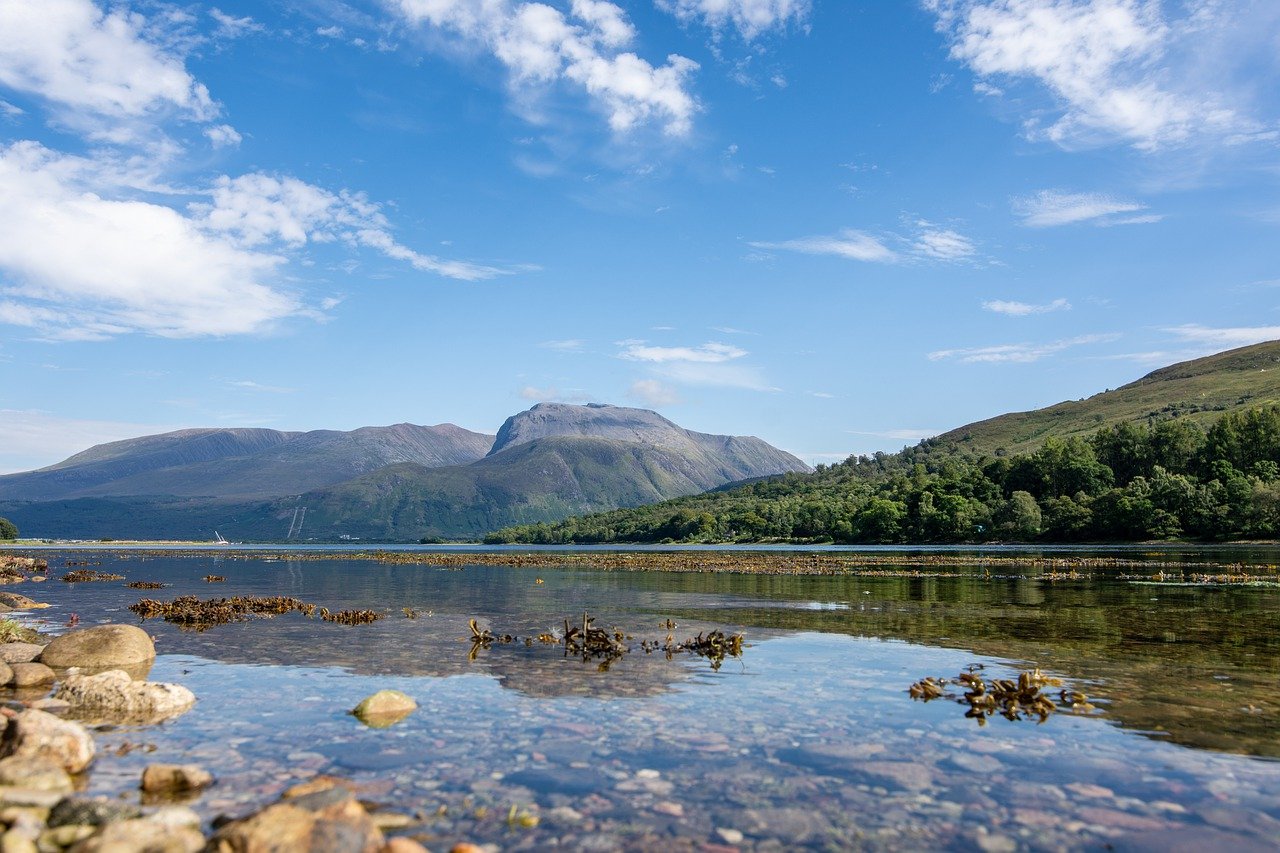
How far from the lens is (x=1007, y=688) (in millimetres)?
17859

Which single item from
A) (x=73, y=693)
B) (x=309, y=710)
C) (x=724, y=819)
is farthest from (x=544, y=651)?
(x=724, y=819)

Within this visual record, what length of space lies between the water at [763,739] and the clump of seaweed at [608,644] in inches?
26.8

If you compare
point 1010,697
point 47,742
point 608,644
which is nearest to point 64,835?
point 47,742

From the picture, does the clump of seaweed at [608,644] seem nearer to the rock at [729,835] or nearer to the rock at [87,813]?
the rock at [729,835]

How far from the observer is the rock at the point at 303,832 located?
8.65 metres

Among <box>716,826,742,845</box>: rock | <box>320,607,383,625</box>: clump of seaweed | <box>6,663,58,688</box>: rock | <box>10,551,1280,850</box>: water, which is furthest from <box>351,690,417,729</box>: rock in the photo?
<box>320,607,383,625</box>: clump of seaweed

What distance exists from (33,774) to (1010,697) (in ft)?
58.3

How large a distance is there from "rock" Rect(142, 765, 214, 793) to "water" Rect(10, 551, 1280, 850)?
1.30 ft

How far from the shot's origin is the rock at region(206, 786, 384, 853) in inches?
340

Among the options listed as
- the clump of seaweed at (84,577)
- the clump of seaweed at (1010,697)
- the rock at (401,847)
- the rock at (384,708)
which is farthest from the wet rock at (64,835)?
the clump of seaweed at (84,577)

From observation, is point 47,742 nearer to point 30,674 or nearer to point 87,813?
point 87,813

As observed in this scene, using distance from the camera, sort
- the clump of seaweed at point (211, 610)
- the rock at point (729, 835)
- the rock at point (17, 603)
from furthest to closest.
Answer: the rock at point (17, 603) → the clump of seaweed at point (211, 610) → the rock at point (729, 835)

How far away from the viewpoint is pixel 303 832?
29.2 ft

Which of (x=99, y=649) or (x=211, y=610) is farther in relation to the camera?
(x=211, y=610)
